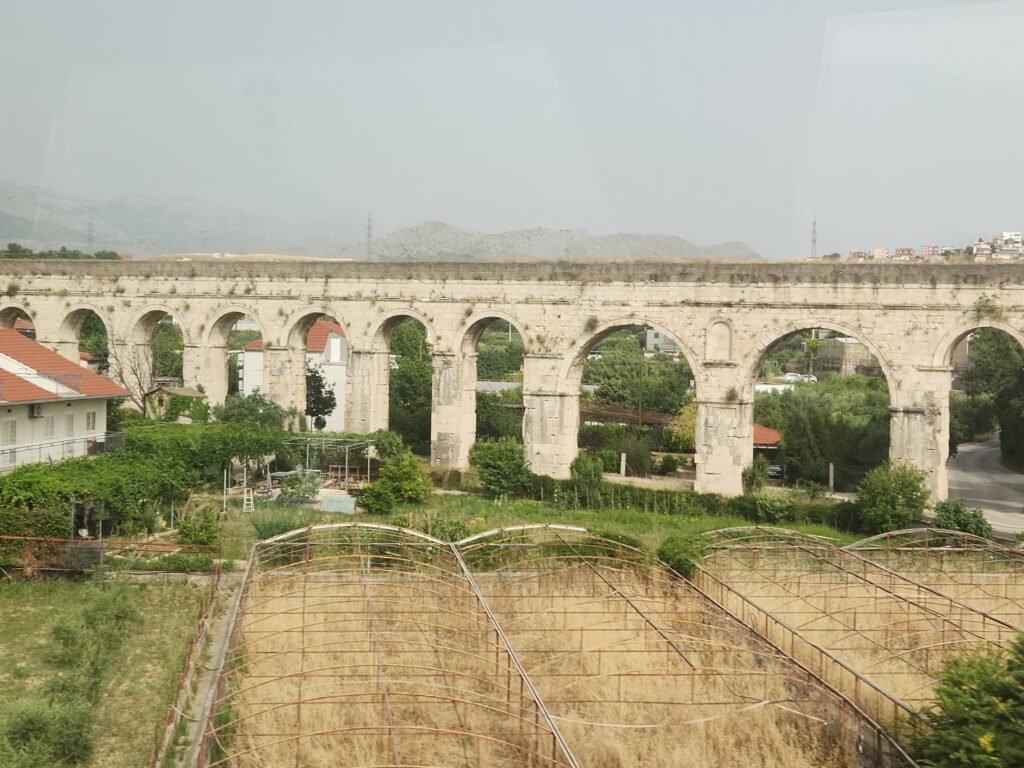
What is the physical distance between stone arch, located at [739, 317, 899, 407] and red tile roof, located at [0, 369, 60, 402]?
15481mm

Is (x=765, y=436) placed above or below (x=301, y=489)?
above

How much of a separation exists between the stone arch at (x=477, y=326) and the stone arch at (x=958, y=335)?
971 centimetres

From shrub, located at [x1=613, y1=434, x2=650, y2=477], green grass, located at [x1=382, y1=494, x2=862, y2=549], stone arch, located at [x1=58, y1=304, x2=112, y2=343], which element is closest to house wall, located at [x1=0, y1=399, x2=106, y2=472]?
green grass, located at [x1=382, y1=494, x2=862, y2=549]

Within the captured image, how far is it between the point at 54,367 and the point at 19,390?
9.27 ft

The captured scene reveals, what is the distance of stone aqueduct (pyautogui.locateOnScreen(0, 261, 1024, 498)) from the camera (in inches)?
848

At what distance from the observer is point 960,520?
20.0m

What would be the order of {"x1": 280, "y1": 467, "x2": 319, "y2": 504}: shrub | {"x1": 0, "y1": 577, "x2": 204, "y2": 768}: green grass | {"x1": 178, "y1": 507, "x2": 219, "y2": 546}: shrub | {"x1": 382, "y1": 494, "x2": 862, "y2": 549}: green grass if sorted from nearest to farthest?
{"x1": 0, "y1": 577, "x2": 204, "y2": 768}: green grass, {"x1": 178, "y1": 507, "x2": 219, "y2": 546}: shrub, {"x1": 382, "y1": 494, "x2": 862, "y2": 549}: green grass, {"x1": 280, "y1": 467, "x2": 319, "y2": 504}: shrub

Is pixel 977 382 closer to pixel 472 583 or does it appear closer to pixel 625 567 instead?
pixel 625 567

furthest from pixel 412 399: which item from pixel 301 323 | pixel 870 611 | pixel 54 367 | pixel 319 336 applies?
pixel 870 611

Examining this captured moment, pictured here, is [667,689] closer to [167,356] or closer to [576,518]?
[576,518]

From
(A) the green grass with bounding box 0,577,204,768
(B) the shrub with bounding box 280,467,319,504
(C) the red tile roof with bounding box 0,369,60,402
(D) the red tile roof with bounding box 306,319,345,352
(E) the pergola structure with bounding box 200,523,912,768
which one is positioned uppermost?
(D) the red tile roof with bounding box 306,319,345,352

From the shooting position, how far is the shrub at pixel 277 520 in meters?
18.1

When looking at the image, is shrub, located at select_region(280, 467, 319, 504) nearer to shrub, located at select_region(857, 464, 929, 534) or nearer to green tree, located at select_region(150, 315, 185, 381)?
shrub, located at select_region(857, 464, 929, 534)

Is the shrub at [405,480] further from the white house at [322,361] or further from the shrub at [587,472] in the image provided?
the white house at [322,361]
